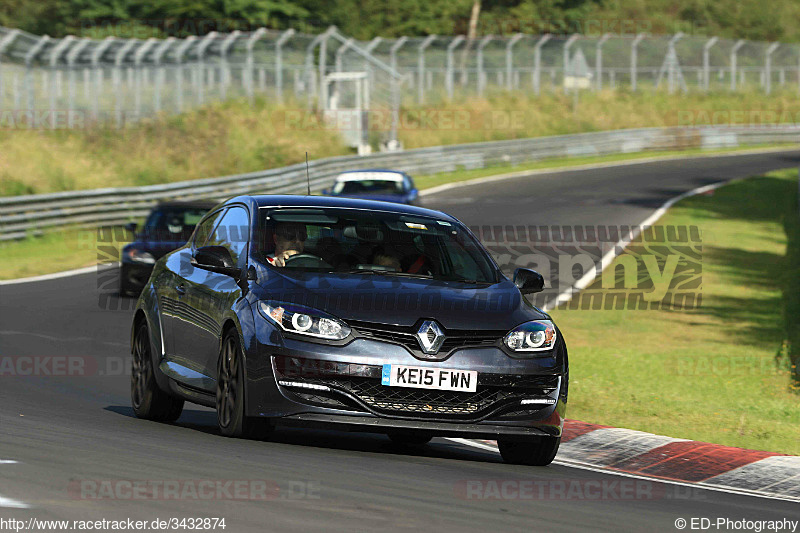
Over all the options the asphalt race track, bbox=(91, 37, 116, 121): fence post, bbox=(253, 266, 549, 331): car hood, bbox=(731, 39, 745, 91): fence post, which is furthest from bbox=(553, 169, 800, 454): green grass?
bbox=(731, 39, 745, 91): fence post

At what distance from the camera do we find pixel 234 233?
30.8 feet

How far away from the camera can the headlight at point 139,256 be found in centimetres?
1981

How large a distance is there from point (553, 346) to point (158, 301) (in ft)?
10.3

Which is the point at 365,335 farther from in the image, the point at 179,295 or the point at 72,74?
the point at 72,74

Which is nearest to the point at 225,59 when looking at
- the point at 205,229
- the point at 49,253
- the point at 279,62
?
the point at 279,62

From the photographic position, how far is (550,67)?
59.5 metres

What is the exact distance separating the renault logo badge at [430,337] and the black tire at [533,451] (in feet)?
3.00

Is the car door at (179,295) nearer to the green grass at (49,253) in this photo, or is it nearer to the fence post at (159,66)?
the green grass at (49,253)

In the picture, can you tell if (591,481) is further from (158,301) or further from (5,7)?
(5,7)

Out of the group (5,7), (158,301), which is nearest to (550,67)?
(5,7)

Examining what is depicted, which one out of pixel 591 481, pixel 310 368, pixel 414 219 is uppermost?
pixel 414 219

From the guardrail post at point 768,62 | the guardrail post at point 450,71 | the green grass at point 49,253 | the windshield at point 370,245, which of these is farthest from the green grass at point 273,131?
the windshield at point 370,245

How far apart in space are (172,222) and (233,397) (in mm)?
12821

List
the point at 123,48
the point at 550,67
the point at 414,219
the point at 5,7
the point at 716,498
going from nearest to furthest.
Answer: the point at 716,498, the point at 414,219, the point at 123,48, the point at 550,67, the point at 5,7
